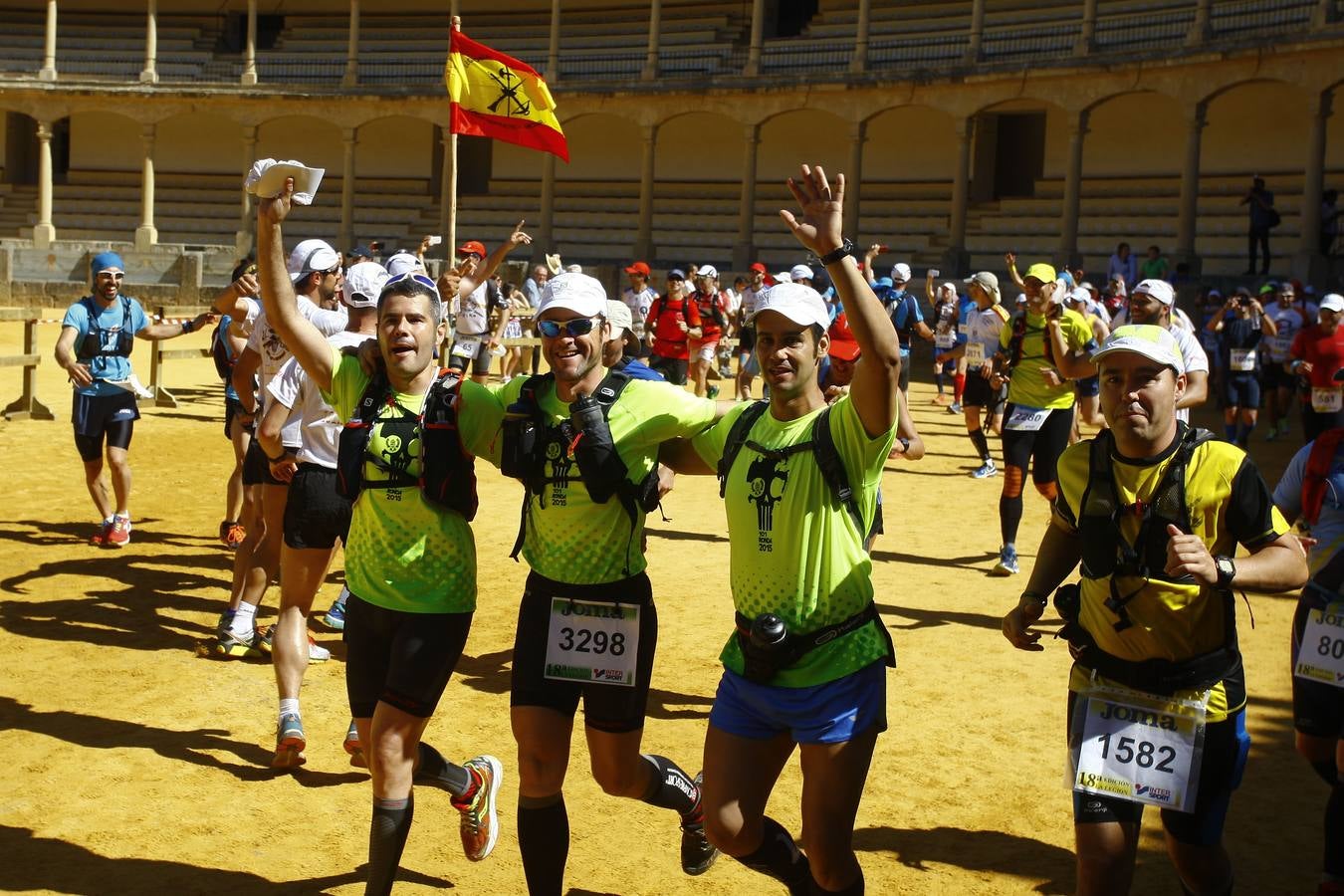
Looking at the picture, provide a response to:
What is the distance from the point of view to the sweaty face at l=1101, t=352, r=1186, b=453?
149 inches

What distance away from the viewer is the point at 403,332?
4418mm

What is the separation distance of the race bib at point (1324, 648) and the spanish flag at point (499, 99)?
10.1m

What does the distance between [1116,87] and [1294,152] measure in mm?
4007

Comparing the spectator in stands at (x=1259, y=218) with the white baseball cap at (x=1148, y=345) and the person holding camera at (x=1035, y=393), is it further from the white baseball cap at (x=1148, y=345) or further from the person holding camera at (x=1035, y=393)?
the white baseball cap at (x=1148, y=345)

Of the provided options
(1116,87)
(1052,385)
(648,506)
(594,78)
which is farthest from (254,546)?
(594,78)

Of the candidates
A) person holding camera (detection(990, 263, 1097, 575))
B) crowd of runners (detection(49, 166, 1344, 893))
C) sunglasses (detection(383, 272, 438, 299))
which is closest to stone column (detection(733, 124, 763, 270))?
person holding camera (detection(990, 263, 1097, 575))

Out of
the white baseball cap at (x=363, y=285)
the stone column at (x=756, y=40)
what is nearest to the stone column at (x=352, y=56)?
the stone column at (x=756, y=40)

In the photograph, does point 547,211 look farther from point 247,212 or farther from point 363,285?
point 363,285

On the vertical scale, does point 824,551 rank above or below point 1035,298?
below

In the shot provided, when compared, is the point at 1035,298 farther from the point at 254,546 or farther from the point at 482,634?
the point at 254,546

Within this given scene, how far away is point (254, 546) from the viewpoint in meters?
7.32

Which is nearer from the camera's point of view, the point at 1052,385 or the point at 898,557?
the point at 1052,385

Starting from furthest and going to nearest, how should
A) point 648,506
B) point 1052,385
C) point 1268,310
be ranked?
point 1268,310, point 1052,385, point 648,506

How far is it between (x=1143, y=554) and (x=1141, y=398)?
0.41 m
